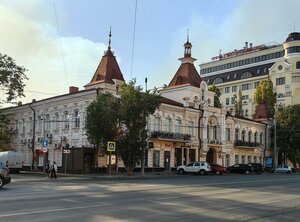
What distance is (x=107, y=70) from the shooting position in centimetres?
5194

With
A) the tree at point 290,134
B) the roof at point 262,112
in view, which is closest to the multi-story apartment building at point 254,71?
the roof at point 262,112

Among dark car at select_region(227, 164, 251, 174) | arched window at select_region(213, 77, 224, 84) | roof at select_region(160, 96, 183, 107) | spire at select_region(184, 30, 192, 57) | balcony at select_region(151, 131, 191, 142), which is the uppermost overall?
arched window at select_region(213, 77, 224, 84)

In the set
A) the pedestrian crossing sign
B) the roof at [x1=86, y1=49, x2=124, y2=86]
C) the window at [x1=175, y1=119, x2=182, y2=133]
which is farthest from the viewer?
the window at [x1=175, y1=119, x2=182, y2=133]

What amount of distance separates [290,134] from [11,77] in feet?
154

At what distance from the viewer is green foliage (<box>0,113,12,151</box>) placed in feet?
161

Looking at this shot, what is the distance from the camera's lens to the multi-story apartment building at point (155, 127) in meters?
48.8

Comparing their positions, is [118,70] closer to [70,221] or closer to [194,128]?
[194,128]

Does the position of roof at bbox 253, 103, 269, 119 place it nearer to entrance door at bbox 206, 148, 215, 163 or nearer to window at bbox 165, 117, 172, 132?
entrance door at bbox 206, 148, 215, 163

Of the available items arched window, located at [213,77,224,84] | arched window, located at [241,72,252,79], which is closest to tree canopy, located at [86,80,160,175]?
arched window, located at [241,72,252,79]

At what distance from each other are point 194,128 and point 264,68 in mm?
71058

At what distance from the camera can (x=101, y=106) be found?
41.3 metres

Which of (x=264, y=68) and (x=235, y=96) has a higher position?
(x=264, y=68)

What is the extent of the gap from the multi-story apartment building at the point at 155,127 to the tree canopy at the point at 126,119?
4103mm

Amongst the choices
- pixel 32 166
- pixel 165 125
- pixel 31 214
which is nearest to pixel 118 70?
pixel 165 125
